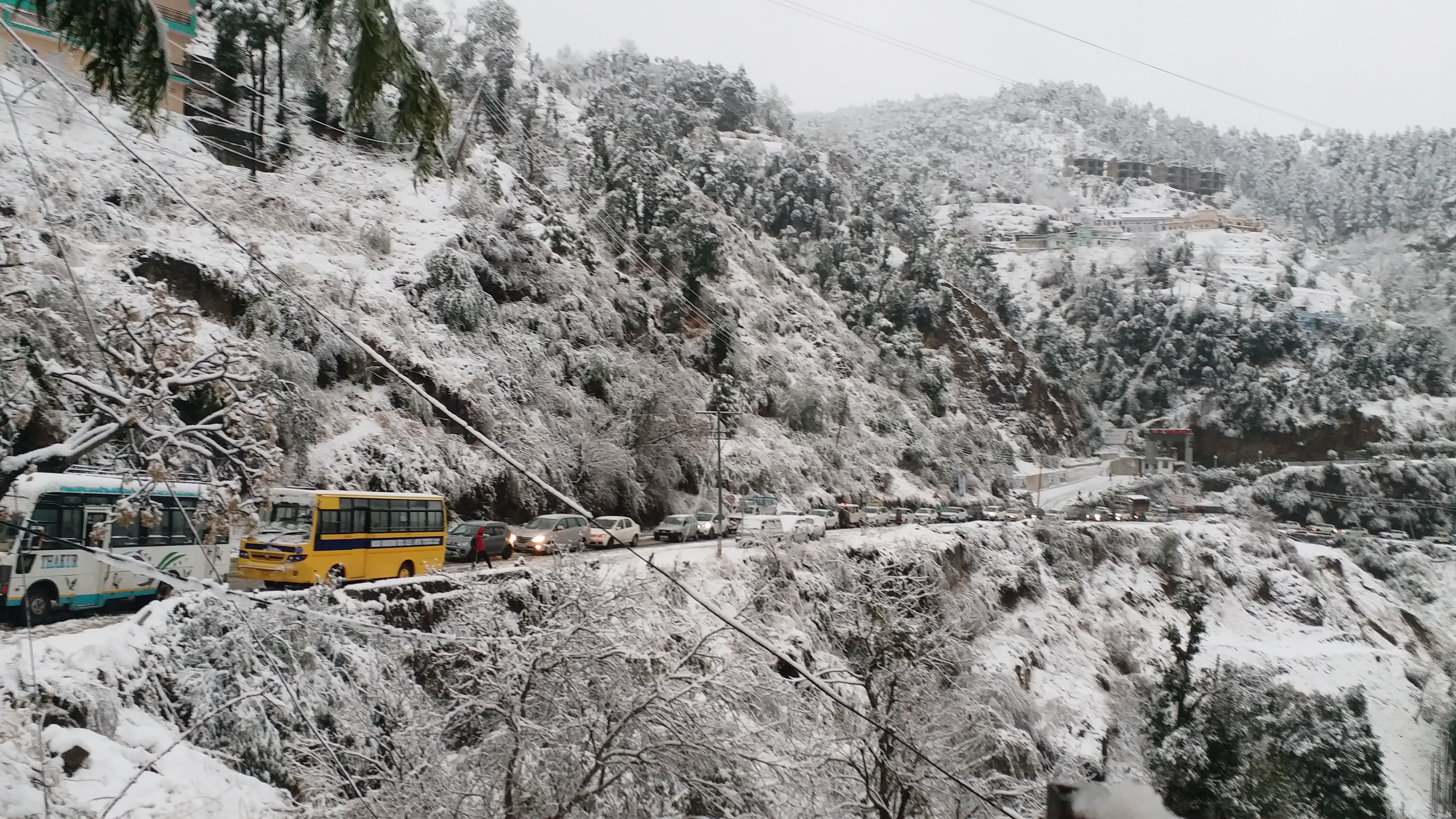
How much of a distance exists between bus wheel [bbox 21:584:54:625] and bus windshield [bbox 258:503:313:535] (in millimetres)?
3302

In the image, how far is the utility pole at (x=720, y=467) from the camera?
74.4ft

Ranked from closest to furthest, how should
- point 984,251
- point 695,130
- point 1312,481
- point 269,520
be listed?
point 269,520 < point 1312,481 < point 695,130 < point 984,251

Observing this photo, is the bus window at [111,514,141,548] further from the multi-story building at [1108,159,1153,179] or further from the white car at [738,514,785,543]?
the multi-story building at [1108,159,1153,179]

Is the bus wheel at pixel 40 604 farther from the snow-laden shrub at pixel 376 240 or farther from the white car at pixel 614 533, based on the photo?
the snow-laden shrub at pixel 376 240

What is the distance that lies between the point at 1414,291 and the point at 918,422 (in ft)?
252

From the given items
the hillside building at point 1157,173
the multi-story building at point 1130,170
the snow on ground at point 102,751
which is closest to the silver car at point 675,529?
the snow on ground at point 102,751

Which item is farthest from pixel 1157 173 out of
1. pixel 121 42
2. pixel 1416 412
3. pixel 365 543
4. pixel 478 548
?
pixel 121 42

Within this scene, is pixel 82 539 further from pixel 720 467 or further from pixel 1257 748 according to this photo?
pixel 1257 748

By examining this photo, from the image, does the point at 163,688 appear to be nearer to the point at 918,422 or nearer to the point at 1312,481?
the point at 918,422

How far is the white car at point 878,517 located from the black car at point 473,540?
18383 mm

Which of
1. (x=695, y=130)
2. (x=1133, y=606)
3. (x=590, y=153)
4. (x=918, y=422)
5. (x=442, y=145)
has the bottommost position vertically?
(x=1133, y=606)

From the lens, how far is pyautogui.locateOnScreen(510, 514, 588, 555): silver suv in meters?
20.9

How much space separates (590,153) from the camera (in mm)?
51812

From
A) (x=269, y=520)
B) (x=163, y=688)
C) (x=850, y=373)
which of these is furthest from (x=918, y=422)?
(x=163, y=688)
